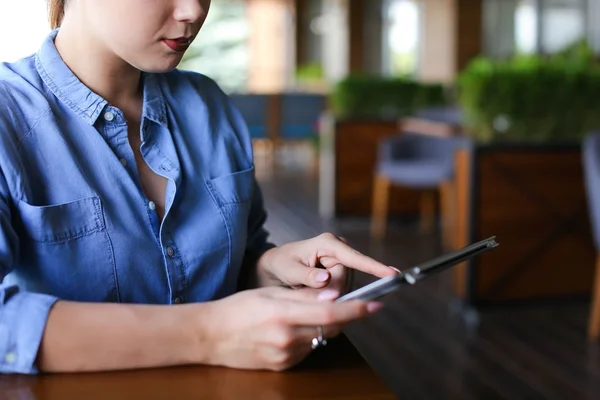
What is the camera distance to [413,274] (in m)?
0.74

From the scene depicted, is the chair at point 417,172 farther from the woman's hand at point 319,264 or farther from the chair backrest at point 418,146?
the woman's hand at point 319,264

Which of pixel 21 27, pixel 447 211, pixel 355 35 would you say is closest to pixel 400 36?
pixel 355 35

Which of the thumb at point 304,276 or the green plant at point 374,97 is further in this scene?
the green plant at point 374,97

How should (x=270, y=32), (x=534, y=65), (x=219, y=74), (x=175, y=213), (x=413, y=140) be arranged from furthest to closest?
(x=219, y=74)
(x=270, y=32)
(x=413, y=140)
(x=534, y=65)
(x=175, y=213)

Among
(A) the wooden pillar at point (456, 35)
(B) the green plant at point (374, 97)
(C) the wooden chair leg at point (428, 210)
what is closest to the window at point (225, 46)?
(A) the wooden pillar at point (456, 35)

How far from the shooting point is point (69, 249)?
0.96 m

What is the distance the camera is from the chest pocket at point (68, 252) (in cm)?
94

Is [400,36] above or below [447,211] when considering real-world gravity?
above

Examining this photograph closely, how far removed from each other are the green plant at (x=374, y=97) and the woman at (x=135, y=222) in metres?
5.43

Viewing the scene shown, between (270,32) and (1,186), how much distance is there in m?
16.8

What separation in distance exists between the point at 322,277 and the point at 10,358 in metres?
0.37

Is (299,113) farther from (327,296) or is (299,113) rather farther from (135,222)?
(327,296)

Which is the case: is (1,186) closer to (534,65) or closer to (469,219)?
(469,219)

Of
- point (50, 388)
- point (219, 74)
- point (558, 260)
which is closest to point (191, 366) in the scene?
point (50, 388)
